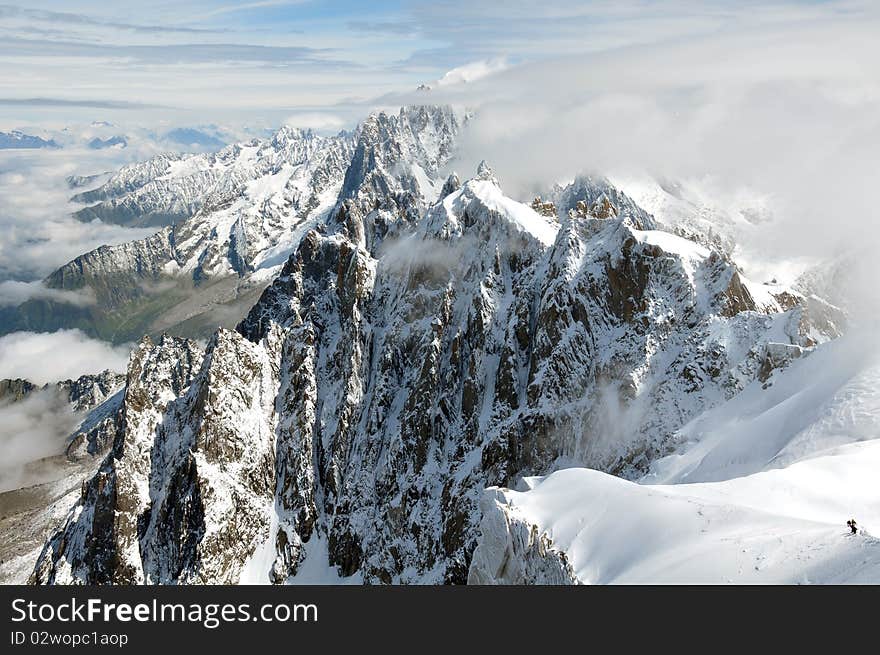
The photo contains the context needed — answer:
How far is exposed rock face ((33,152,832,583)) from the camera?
380 feet

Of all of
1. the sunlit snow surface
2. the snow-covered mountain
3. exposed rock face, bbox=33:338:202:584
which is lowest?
exposed rock face, bbox=33:338:202:584

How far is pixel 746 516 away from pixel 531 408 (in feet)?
273

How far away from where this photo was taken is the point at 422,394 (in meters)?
156

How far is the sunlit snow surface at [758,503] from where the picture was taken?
127 feet

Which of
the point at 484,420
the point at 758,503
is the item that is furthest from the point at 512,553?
the point at 484,420

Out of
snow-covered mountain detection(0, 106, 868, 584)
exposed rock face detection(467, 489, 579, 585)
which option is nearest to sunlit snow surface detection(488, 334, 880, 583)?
snow-covered mountain detection(0, 106, 868, 584)

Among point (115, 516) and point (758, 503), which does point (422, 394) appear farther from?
point (758, 503)

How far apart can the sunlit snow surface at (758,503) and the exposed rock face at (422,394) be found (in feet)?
77.9

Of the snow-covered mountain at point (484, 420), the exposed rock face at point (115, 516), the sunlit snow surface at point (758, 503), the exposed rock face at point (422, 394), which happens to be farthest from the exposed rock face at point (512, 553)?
the exposed rock face at point (115, 516)

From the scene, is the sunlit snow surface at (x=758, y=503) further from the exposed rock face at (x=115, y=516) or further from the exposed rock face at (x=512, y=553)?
the exposed rock face at (x=115, y=516)

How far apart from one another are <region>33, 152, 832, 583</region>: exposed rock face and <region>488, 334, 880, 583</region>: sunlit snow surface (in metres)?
23.7

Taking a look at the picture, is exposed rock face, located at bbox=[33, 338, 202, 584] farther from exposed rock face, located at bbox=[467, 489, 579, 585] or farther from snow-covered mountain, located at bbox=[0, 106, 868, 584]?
exposed rock face, located at bbox=[467, 489, 579, 585]

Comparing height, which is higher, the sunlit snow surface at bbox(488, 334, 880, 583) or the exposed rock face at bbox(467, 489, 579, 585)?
the sunlit snow surface at bbox(488, 334, 880, 583)

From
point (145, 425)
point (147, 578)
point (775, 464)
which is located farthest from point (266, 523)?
point (775, 464)
